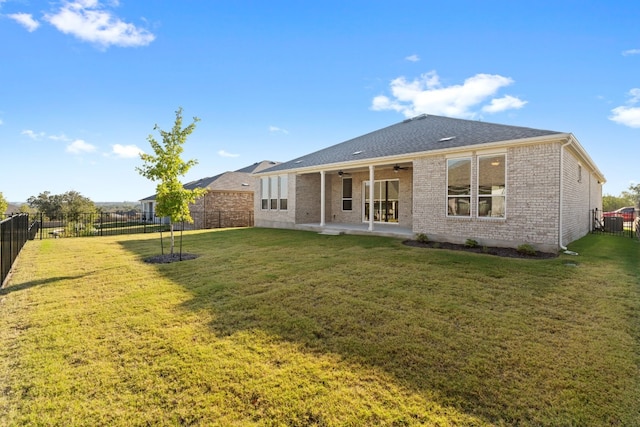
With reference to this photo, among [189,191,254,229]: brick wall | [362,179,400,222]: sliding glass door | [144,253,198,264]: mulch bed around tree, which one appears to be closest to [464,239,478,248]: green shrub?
[362,179,400,222]: sliding glass door

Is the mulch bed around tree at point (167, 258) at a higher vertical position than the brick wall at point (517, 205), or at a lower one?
lower

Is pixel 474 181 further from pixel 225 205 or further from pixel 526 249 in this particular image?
pixel 225 205

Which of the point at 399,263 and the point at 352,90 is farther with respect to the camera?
the point at 352,90

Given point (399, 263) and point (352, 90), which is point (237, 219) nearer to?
point (352, 90)

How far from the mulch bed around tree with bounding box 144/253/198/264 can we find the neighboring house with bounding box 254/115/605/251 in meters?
6.68

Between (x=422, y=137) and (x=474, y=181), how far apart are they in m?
3.95

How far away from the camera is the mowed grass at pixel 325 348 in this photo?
2373mm

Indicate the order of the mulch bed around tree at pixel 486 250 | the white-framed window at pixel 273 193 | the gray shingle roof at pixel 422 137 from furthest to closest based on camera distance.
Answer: the white-framed window at pixel 273 193
the gray shingle roof at pixel 422 137
the mulch bed around tree at pixel 486 250

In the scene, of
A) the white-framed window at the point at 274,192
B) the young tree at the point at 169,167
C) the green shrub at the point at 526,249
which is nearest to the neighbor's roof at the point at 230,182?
the white-framed window at the point at 274,192

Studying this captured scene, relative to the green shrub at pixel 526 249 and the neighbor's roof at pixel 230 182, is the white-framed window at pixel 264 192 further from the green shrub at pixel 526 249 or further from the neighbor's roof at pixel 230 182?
the green shrub at pixel 526 249

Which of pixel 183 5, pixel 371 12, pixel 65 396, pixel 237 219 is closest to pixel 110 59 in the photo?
pixel 183 5

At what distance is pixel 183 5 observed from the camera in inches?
408

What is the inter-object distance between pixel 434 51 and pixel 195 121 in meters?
10.6

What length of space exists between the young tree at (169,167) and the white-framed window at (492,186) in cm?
883
